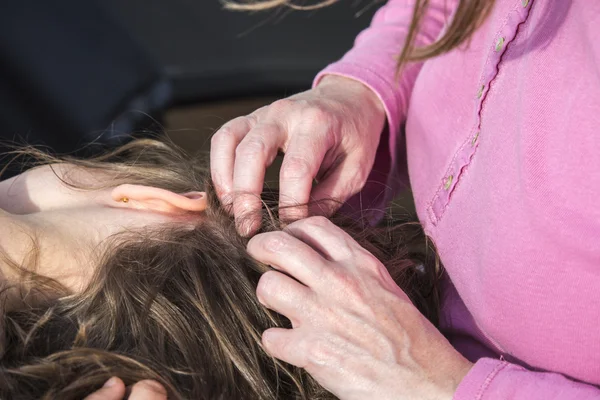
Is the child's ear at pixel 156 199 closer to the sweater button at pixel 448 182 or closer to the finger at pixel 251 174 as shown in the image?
the finger at pixel 251 174

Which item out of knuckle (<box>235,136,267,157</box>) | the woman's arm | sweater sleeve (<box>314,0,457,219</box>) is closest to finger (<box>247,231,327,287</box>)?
knuckle (<box>235,136,267,157</box>)

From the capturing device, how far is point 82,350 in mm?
819

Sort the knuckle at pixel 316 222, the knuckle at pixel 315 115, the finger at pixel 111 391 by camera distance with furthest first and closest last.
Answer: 1. the knuckle at pixel 315 115
2. the knuckle at pixel 316 222
3. the finger at pixel 111 391

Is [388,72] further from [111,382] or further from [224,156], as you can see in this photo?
[111,382]

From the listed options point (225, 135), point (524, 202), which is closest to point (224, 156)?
point (225, 135)

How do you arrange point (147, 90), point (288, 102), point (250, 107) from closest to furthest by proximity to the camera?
point (288, 102), point (147, 90), point (250, 107)

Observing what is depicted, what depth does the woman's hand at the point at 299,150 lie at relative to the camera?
917 millimetres

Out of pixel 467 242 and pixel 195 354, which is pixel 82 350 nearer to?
pixel 195 354

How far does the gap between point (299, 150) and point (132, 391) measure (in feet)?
1.13

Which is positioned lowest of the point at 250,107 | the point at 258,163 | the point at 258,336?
the point at 250,107

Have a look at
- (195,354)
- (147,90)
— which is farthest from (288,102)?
(147,90)

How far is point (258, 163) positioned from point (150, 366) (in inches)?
10.3

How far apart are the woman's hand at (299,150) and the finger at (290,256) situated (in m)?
0.08

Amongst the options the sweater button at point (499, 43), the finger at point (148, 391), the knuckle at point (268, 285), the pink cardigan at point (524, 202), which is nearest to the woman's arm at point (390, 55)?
the pink cardigan at point (524, 202)
